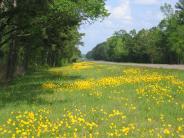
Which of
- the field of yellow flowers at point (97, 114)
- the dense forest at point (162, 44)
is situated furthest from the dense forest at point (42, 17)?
the dense forest at point (162, 44)

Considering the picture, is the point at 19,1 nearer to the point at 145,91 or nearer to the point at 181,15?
the point at 145,91

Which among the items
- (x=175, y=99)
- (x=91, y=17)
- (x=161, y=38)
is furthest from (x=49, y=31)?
(x=161, y=38)

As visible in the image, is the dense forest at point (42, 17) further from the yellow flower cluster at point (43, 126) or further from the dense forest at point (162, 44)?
the dense forest at point (162, 44)

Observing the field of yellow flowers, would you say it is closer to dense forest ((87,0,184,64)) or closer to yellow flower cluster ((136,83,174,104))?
yellow flower cluster ((136,83,174,104))

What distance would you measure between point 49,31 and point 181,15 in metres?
85.7

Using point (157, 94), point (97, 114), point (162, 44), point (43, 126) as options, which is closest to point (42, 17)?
point (157, 94)

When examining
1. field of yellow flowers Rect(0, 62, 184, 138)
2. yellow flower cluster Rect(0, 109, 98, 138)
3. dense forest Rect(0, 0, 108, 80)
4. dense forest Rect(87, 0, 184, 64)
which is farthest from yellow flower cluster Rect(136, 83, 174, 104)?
dense forest Rect(87, 0, 184, 64)

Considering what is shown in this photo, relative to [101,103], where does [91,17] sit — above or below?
above

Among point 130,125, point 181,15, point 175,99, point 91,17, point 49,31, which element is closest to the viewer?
point 130,125

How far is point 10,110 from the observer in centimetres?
1569

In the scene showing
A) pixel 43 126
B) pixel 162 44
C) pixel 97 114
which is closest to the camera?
pixel 43 126

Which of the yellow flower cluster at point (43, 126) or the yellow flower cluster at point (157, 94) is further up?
the yellow flower cluster at point (157, 94)

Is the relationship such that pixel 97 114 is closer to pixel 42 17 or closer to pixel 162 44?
pixel 42 17

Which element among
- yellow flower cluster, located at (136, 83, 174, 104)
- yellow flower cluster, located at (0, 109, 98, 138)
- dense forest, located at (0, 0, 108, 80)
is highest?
dense forest, located at (0, 0, 108, 80)
